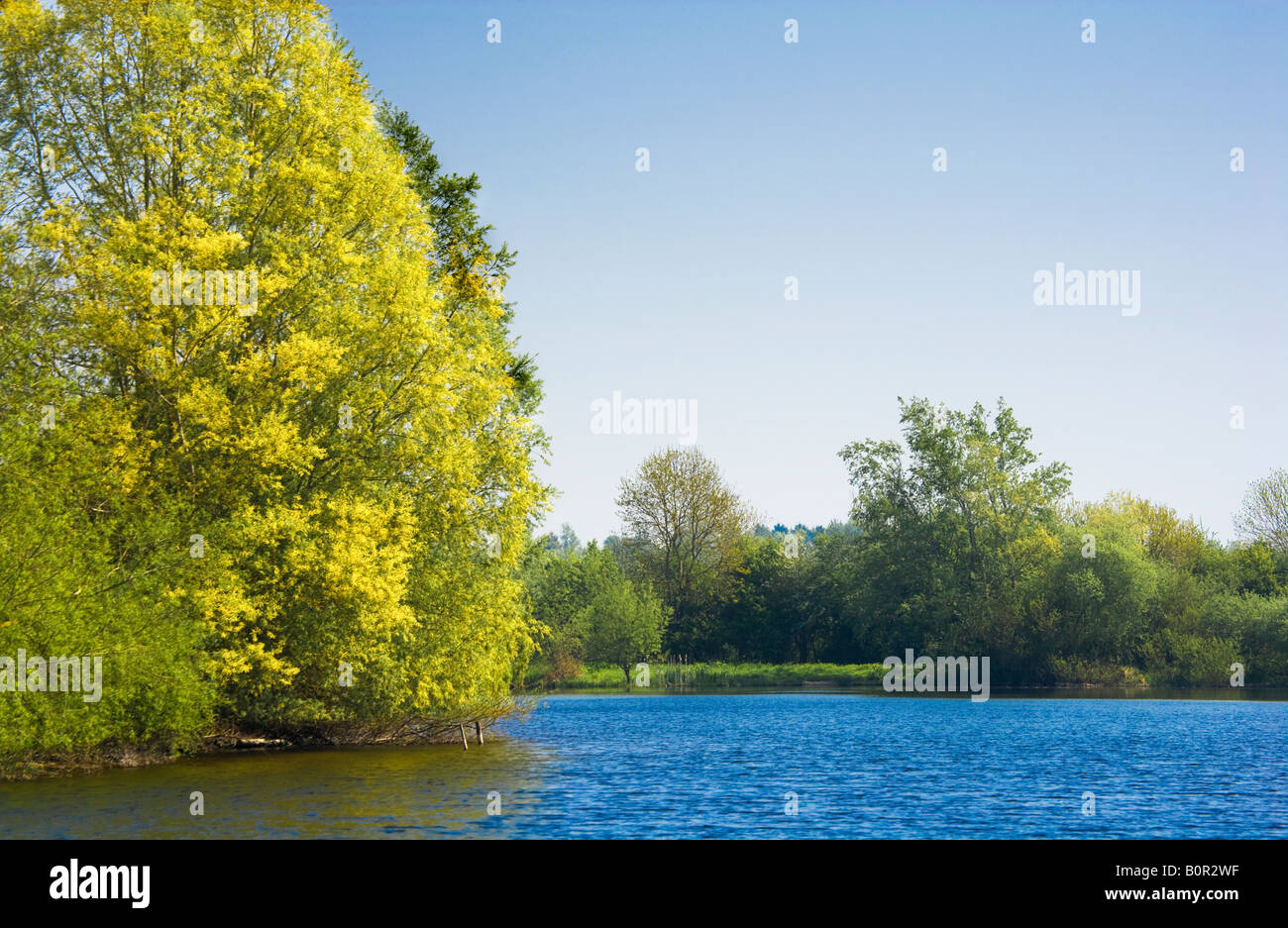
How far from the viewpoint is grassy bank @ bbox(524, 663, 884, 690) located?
91.8 meters

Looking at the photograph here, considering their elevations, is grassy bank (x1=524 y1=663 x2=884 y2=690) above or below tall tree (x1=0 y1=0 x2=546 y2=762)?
below

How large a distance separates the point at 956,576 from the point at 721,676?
67.8ft

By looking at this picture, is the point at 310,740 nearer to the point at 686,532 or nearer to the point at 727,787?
the point at 727,787

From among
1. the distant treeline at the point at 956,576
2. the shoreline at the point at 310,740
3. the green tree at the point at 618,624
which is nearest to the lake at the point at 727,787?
the shoreline at the point at 310,740

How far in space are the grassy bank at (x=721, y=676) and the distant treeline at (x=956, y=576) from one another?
1.61 metres

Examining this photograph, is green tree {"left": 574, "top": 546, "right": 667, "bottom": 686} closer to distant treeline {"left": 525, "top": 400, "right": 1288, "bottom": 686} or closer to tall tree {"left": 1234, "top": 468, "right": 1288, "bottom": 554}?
distant treeline {"left": 525, "top": 400, "right": 1288, "bottom": 686}

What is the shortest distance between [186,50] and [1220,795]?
3588 cm

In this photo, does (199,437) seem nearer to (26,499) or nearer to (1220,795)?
(26,499)

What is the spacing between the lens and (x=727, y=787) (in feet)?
98.6

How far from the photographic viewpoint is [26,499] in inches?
1086

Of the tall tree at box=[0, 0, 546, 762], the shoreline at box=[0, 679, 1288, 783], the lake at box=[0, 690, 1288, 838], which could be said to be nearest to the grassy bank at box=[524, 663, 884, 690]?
the shoreline at box=[0, 679, 1288, 783]

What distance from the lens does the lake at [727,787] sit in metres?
23.1

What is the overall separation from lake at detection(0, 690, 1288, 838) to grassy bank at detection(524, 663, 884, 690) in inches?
1602
